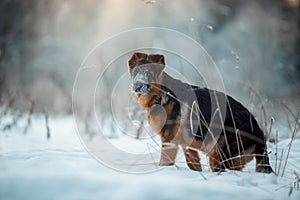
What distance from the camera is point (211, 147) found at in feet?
12.7

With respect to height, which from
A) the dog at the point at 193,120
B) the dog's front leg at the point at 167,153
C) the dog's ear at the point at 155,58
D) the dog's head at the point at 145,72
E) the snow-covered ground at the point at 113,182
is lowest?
the snow-covered ground at the point at 113,182

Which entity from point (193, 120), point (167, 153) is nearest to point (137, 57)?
point (193, 120)

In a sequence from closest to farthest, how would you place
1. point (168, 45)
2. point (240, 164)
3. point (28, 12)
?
1. point (240, 164)
2. point (168, 45)
3. point (28, 12)

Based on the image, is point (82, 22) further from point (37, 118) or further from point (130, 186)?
point (130, 186)

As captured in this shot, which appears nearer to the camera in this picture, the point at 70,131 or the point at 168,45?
the point at 70,131

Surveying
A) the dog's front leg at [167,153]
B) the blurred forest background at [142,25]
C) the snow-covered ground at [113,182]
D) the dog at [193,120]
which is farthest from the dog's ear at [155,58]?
the blurred forest background at [142,25]

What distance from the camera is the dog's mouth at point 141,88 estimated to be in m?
4.02

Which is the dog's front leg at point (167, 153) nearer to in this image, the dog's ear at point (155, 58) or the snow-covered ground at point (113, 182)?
the snow-covered ground at point (113, 182)

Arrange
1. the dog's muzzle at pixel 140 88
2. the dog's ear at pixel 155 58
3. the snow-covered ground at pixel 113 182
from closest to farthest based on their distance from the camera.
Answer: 1. the snow-covered ground at pixel 113 182
2. the dog's muzzle at pixel 140 88
3. the dog's ear at pixel 155 58

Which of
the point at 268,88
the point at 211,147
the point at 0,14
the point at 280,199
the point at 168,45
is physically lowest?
the point at 280,199

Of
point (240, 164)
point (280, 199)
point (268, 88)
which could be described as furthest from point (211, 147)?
point (268, 88)

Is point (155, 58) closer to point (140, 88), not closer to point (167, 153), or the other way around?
point (140, 88)

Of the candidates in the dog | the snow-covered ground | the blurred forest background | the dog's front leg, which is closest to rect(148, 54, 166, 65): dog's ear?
the dog

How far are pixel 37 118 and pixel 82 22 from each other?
6554 millimetres
